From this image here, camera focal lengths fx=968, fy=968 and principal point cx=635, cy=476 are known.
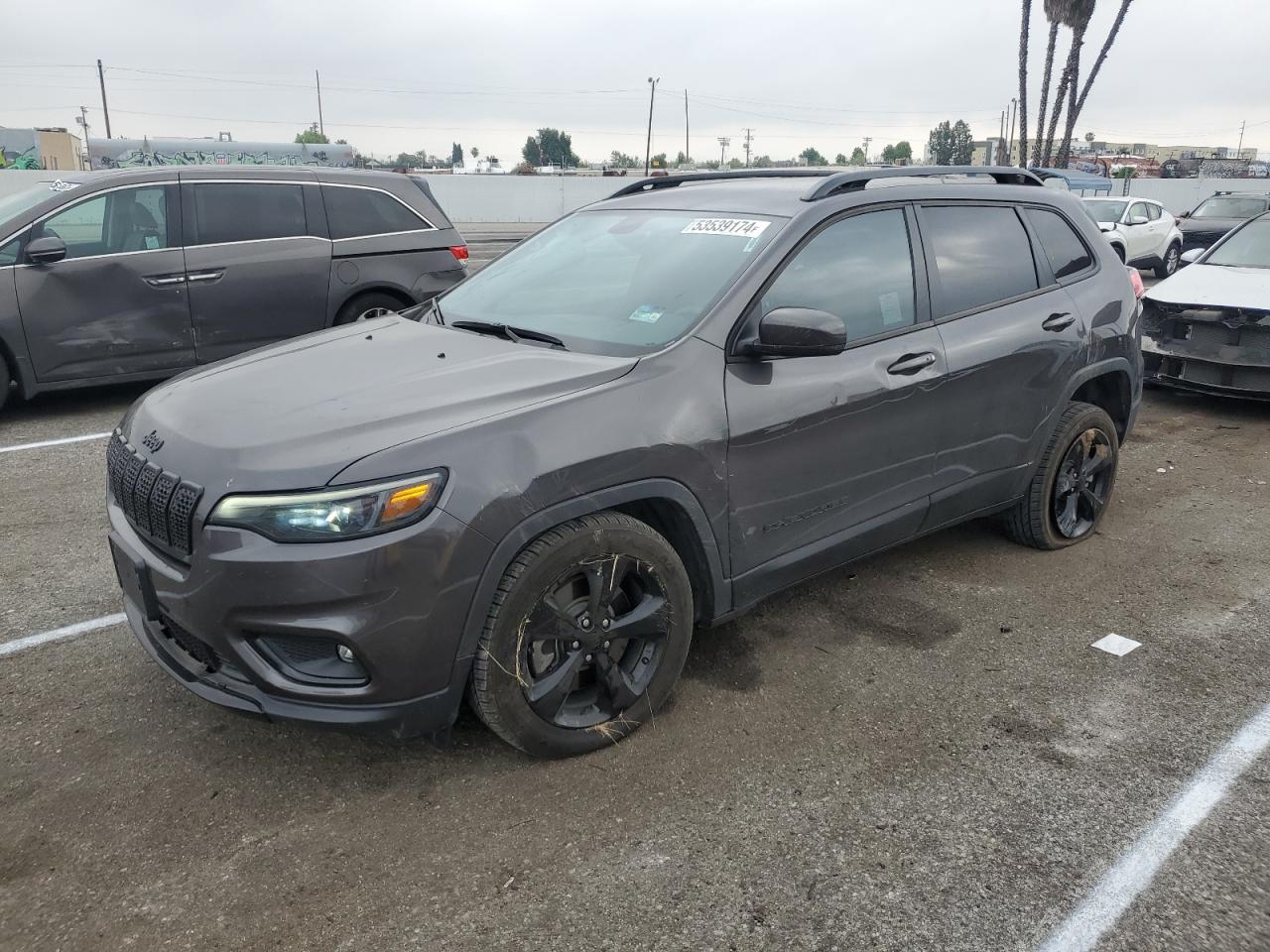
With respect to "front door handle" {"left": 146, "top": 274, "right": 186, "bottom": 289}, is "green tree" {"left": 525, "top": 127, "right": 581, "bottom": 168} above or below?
above

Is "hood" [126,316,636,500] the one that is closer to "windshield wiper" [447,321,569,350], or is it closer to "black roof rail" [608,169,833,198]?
"windshield wiper" [447,321,569,350]

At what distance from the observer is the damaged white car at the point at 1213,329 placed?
7082 millimetres

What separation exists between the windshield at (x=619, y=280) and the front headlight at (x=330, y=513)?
0.97 m

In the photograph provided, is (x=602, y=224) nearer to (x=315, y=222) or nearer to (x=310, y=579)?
(x=310, y=579)

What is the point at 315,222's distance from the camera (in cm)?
775

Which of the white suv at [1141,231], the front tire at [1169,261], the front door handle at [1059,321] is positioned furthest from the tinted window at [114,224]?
the front tire at [1169,261]

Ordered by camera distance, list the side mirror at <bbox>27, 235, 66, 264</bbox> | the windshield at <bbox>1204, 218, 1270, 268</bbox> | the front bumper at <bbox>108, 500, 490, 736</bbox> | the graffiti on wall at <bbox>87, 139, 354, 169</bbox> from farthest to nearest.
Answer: the graffiti on wall at <bbox>87, 139, 354, 169</bbox>
the windshield at <bbox>1204, 218, 1270, 268</bbox>
the side mirror at <bbox>27, 235, 66, 264</bbox>
the front bumper at <bbox>108, 500, 490, 736</bbox>

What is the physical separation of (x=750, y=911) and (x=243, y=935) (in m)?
1.21

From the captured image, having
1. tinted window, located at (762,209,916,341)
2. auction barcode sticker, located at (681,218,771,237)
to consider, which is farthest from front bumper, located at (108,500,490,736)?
auction barcode sticker, located at (681,218,771,237)

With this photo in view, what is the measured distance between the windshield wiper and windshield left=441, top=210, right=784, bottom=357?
3 centimetres

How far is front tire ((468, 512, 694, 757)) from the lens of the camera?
8.82 ft

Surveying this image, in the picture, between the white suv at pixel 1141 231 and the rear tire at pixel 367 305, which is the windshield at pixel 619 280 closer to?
the rear tire at pixel 367 305

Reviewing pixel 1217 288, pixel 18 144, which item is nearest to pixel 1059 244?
pixel 1217 288

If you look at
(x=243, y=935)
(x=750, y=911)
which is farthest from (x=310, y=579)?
(x=750, y=911)
